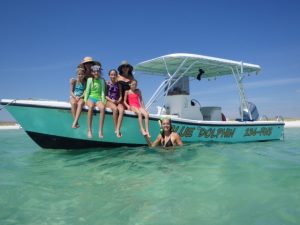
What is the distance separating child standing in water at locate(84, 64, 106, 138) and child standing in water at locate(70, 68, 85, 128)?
19 cm

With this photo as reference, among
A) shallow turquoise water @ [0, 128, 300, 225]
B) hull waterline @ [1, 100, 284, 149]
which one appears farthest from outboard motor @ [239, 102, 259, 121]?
shallow turquoise water @ [0, 128, 300, 225]

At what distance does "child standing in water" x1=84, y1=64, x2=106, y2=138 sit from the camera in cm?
698

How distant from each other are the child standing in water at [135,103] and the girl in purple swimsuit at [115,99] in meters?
0.22

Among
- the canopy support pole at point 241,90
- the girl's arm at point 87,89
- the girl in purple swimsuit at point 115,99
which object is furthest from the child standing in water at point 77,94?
the canopy support pole at point 241,90

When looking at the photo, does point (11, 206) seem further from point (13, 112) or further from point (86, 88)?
point (13, 112)

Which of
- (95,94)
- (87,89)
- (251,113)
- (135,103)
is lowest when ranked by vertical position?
(251,113)

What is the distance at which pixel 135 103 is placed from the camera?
7613 mm

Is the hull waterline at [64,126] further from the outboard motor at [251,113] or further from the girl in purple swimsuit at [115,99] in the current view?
the outboard motor at [251,113]

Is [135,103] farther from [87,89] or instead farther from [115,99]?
[87,89]

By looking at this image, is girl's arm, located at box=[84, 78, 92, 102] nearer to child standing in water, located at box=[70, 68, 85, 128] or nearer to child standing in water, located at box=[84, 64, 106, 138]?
child standing in water, located at box=[84, 64, 106, 138]

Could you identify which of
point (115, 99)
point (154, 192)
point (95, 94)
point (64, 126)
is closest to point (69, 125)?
point (64, 126)

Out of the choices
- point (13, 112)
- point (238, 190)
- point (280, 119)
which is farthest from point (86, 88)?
point (280, 119)

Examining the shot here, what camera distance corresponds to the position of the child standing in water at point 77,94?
6922 millimetres

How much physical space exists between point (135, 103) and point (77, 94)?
4.46 feet
